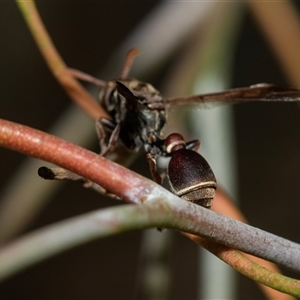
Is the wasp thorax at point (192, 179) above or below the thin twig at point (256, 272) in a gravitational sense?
above

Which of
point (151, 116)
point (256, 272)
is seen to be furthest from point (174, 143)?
point (256, 272)

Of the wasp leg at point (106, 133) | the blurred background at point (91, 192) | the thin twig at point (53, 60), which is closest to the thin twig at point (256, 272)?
the wasp leg at point (106, 133)

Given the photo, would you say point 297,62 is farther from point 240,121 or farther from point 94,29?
point 94,29

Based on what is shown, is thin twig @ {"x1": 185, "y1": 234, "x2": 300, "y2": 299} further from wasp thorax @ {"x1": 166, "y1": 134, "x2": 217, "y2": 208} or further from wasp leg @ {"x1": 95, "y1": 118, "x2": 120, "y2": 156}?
wasp leg @ {"x1": 95, "y1": 118, "x2": 120, "y2": 156}

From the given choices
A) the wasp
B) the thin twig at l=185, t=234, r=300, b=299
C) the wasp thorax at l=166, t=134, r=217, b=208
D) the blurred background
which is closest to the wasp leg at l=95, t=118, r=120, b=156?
the wasp

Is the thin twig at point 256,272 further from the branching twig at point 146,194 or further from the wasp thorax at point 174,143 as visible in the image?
the wasp thorax at point 174,143

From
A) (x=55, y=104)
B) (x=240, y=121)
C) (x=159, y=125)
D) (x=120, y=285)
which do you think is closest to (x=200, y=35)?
(x=159, y=125)

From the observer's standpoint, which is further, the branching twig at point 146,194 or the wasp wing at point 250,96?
the wasp wing at point 250,96
